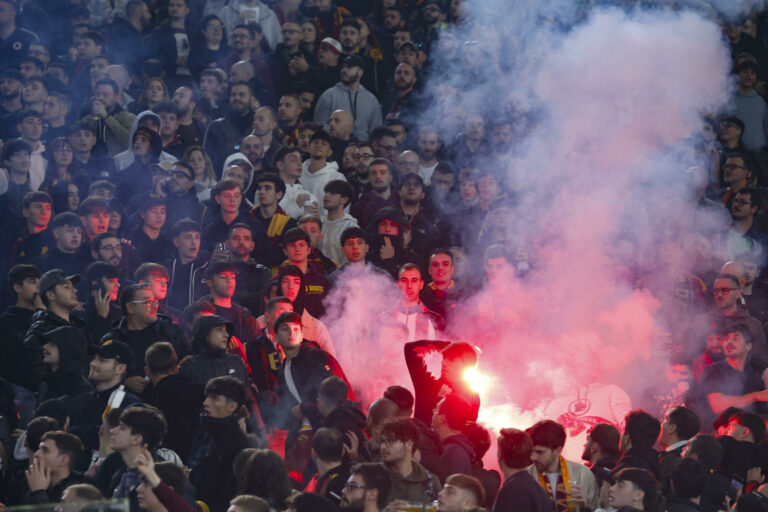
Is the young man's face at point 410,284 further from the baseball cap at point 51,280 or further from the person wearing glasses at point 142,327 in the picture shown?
the baseball cap at point 51,280

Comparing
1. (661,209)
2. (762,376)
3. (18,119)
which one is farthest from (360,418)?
(18,119)

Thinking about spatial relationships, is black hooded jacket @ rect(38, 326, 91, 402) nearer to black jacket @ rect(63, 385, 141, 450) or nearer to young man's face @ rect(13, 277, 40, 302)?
black jacket @ rect(63, 385, 141, 450)

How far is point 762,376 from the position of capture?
791cm

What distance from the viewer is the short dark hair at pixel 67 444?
226 inches

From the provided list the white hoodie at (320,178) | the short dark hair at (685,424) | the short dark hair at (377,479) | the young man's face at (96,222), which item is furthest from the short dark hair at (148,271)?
the short dark hair at (685,424)

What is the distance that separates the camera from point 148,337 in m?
7.52

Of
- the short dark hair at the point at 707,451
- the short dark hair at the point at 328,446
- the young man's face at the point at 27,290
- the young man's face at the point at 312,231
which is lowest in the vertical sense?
the young man's face at the point at 27,290

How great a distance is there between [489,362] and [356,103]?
4.07 m

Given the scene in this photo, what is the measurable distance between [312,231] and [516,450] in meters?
4.25

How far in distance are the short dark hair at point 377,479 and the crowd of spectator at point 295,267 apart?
2 cm

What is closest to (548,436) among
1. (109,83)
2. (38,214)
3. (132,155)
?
(38,214)

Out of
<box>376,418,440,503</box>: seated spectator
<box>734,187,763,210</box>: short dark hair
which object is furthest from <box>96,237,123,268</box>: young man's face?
<box>734,187,763,210</box>: short dark hair

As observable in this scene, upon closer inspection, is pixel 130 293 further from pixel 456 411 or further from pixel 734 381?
pixel 734 381

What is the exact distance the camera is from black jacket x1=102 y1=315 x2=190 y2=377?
24.3 ft
